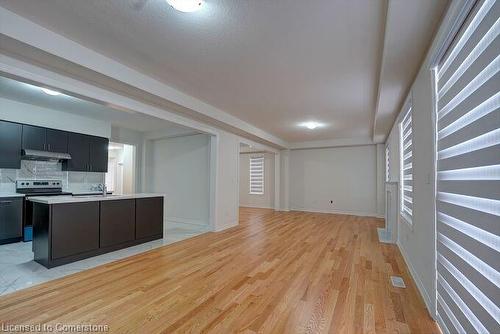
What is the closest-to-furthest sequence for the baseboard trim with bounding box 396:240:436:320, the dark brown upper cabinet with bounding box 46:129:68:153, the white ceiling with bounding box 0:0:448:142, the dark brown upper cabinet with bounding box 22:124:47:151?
1. the white ceiling with bounding box 0:0:448:142
2. the baseboard trim with bounding box 396:240:436:320
3. the dark brown upper cabinet with bounding box 22:124:47:151
4. the dark brown upper cabinet with bounding box 46:129:68:153

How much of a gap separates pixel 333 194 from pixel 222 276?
20.7 feet

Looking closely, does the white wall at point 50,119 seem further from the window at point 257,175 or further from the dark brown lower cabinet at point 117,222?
the window at point 257,175

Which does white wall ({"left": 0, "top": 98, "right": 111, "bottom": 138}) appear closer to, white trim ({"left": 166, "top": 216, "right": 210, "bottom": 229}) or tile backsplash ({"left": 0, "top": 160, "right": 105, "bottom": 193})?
tile backsplash ({"left": 0, "top": 160, "right": 105, "bottom": 193})

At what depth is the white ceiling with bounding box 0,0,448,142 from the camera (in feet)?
6.28

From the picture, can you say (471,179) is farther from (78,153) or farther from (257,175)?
(257,175)

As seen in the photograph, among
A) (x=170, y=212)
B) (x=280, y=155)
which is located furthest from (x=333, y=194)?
(x=170, y=212)

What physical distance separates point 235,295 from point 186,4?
2638 millimetres

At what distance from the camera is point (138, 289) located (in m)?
2.50

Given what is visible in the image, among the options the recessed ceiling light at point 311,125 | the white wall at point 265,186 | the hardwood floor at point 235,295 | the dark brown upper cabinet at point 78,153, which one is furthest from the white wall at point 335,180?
the dark brown upper cabinet at point 78,153

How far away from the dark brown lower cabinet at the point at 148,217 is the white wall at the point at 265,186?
5.36 m

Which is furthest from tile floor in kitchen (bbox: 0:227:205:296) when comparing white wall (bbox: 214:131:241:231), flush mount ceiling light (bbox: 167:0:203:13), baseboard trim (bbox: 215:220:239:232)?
flush mount ceiling light (bbox: 167:0:203:13)

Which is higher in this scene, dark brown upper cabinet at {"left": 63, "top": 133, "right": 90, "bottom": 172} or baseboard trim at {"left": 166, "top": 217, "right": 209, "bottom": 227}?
dark brown upper cabinet at {"left": 63, "top": 133, "right": 90, "bottom": 172}

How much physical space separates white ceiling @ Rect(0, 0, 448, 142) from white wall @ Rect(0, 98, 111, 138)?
3.22 m

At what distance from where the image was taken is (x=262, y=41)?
2.39m
